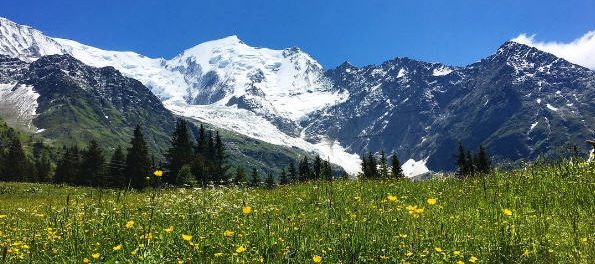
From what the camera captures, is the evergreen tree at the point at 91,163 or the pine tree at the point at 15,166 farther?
the pine tree at the point at 15,166

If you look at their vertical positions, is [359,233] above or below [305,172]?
below

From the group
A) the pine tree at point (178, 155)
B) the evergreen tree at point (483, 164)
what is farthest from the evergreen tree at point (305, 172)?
the pine tree at point (178, 155)

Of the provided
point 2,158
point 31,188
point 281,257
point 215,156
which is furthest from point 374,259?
point 2,158

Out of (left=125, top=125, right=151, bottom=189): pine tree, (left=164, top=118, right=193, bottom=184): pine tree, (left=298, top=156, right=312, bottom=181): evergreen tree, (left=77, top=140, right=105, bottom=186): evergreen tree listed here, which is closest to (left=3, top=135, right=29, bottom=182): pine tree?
(left=77, top=140, right=105, bottom=186): evergreen tree

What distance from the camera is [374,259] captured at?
6410mm

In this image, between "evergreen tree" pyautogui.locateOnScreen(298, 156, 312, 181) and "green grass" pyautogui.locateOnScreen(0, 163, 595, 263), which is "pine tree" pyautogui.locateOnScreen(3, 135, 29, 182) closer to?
"evergreen tree" pyautogui.locateOnScreen(298, 156, 312, 181)

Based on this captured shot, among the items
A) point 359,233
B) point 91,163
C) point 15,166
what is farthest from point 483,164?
point 15,166

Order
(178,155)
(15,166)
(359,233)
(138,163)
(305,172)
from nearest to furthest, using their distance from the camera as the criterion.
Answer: (359,233), (305,172), (138,163), (178,155), (15,166)

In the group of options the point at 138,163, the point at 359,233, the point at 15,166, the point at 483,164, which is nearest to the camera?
the point at 359,233

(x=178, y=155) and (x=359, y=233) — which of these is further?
(x=178, y=155)

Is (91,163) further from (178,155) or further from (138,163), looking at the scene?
(178,155)

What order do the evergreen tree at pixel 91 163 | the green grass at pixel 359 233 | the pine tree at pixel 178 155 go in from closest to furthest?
the green grass at pixel 359 233, the pine tree at pixel 178 155, the evergreen tree at pixel 91 163

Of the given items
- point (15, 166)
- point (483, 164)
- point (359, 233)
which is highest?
point (15, 166)

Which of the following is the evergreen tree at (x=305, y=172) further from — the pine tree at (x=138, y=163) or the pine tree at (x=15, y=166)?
the pine tree at (x=15, y=166)
